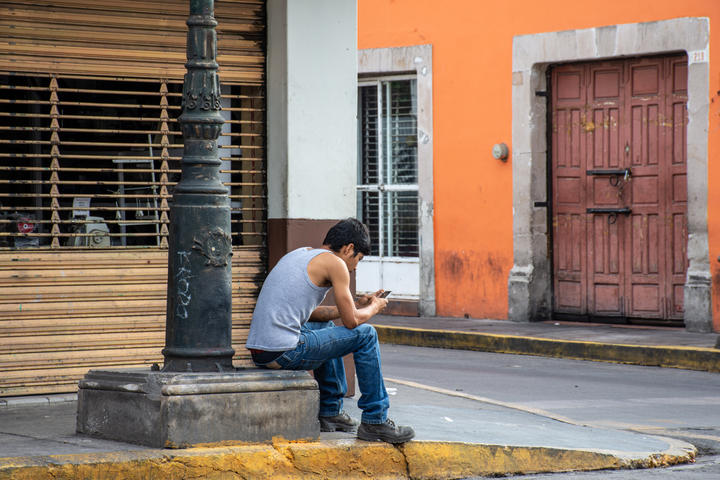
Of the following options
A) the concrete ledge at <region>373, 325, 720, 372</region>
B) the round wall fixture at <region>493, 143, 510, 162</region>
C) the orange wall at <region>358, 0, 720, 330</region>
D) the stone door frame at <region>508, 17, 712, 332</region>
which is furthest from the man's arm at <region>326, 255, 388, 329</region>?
the round wall fixture at <region>493, 143, 510, 162</region>

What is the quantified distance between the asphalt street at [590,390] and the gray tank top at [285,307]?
4.79 ft

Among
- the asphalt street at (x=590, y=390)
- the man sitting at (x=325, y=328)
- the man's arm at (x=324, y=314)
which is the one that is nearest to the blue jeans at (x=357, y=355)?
the man sitting at (x=325, y=328)

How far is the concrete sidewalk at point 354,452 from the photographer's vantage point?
6012 millimetres

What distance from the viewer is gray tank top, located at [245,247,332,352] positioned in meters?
6.69

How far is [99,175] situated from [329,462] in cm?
297

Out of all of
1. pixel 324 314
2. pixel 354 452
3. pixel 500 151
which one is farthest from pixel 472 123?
pixel 354 452

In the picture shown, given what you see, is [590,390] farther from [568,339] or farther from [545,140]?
[545,140]

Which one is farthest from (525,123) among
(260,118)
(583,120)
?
(260,118)

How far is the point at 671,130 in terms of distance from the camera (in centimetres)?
1418

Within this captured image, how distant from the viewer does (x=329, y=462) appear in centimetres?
651

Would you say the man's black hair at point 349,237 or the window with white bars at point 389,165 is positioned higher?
the window with white bars at point 389,165

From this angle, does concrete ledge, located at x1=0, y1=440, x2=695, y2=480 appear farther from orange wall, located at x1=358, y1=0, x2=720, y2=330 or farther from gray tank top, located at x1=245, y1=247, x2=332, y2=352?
orange wall, located at x1=358, y1=0, x2=720, y2=330

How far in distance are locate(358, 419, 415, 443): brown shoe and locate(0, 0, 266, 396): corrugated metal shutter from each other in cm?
221

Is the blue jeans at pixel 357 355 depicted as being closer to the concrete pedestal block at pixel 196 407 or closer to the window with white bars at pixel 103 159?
the concrete pedestal block at pixel 196 407
